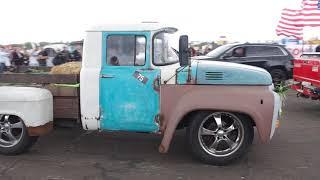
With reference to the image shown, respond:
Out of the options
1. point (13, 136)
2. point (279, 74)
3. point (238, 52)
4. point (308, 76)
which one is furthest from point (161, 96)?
point (279, 74)

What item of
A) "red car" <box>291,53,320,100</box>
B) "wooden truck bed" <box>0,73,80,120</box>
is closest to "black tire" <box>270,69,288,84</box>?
"red car" <box>291,53,320,100</box>

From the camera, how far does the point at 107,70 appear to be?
6.50 m

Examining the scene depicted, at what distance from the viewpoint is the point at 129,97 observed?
6.47 m

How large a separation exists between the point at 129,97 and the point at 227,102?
1.34 metres

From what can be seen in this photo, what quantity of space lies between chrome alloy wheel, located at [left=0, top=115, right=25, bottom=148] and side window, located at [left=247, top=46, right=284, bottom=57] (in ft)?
34.7

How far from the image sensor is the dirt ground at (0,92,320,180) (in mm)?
6012

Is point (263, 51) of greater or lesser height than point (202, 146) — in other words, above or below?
above

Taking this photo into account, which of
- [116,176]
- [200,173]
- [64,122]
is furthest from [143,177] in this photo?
[64,122]

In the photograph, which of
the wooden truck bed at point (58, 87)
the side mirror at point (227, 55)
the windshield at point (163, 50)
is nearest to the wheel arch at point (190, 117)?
the windshield at point (163, 50)

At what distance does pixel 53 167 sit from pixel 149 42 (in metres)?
2.13

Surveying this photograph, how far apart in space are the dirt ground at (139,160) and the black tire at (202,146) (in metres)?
0.11

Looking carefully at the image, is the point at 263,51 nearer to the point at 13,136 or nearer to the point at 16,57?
the point at 16,57

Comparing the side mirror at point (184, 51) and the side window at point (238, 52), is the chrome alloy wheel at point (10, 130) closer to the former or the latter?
the side mirror at point (184, 51)

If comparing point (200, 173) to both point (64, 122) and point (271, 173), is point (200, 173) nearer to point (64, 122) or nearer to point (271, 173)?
point (271, 173)
